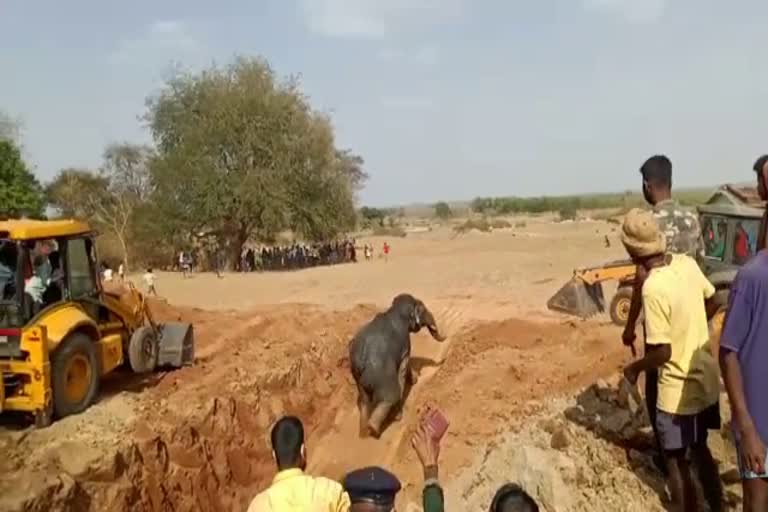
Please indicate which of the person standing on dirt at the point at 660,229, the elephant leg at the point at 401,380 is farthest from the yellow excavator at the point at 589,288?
the person standing on dirt at the point at 660,229

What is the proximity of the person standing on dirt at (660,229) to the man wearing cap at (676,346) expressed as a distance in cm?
20

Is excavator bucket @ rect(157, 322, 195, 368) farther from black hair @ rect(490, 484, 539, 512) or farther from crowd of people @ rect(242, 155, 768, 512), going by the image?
black hair @ rect(490, 484, 539, 512)

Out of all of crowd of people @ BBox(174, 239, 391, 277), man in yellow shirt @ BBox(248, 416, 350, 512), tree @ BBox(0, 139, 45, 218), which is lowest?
crowd of people @ BBox(174, 239, 391, 277)

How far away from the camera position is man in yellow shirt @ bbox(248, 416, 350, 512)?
356 cm

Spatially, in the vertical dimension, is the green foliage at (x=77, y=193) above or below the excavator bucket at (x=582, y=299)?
above

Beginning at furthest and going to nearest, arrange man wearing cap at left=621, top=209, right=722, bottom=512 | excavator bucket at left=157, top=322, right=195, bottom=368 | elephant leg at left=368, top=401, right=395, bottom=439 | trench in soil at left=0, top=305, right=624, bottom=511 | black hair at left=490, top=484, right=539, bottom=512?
excavator bucket at left=157, top=322, right=195, bottom=368, elephant leg at left=368, top=401, right=395, bottom=439, trench in soil at left=0, top=305, right=624, bottom=511, man wearing cap at left=621, top=209, right=722, bottom=512, black hair at left=490, top=484, right=539, bottom=512

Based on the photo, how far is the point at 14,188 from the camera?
32312 millimetres

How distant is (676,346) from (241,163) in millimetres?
32200

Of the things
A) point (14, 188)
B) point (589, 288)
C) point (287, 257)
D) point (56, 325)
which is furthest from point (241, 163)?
point (56, 325)

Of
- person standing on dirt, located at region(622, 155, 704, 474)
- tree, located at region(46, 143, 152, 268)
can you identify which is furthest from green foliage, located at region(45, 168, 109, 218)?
person standing on dirt, located at region(622, 155, 704, 474)

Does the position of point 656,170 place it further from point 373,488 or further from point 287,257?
point 287,257

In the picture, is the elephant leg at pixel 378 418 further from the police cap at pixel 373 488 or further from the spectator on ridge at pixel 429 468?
the spectator on ridge at pixel 429 468

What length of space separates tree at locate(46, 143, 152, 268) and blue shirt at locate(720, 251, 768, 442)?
4077 cm

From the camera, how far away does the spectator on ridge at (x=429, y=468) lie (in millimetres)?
3307
